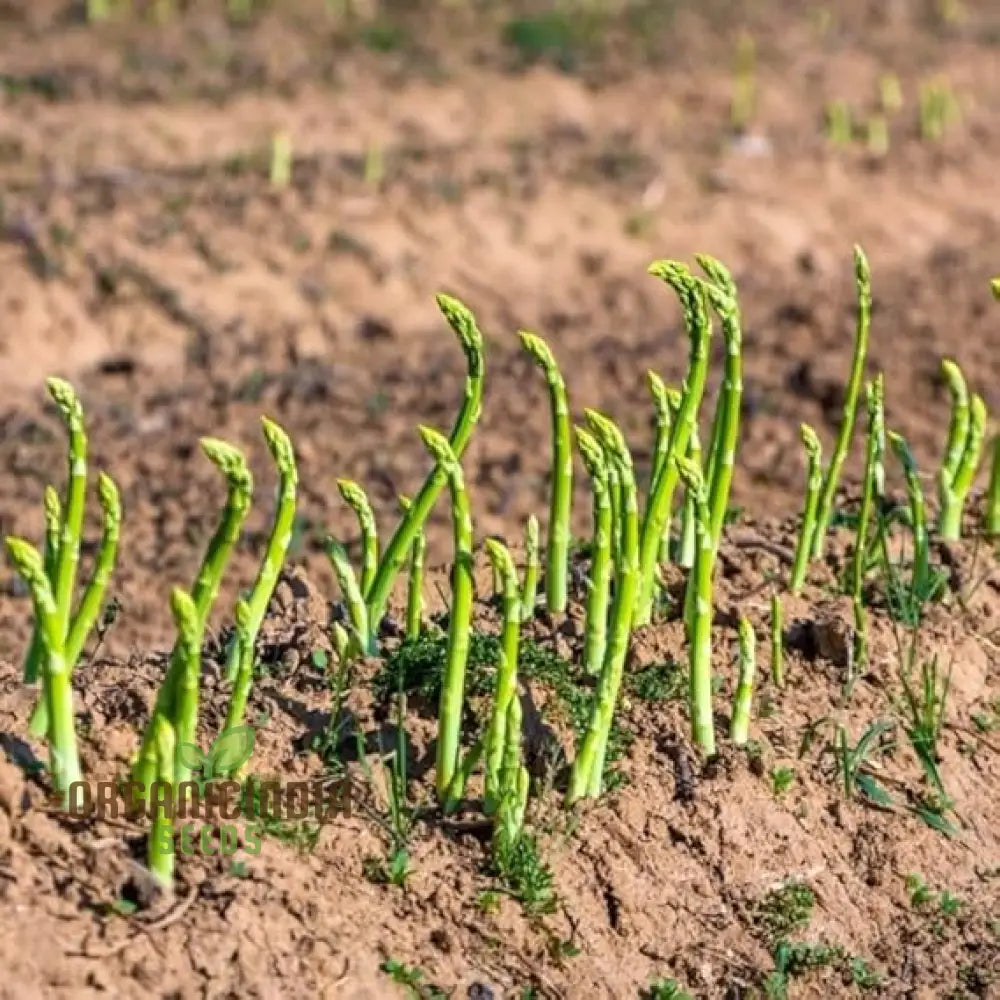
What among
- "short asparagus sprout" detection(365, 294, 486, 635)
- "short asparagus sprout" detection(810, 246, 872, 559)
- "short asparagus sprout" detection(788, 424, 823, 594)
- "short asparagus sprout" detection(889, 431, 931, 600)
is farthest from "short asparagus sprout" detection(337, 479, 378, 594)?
"short asparagus sprout" detection(889, 431, 931, 600)

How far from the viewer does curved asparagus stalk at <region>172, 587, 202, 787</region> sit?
3391 mm

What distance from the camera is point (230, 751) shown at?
381cm

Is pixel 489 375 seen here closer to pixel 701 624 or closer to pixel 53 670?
pixel 701 624

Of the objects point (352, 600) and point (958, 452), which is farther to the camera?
point (958, 452)

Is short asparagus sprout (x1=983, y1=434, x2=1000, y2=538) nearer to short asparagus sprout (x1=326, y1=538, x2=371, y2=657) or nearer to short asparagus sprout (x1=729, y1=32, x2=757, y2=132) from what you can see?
short asparagus sprout (x1=326, y1=538, x2=371, y2=657)

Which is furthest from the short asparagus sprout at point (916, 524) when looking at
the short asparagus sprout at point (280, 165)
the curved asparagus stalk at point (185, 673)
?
the short asparagus sprout at point (280, 165)

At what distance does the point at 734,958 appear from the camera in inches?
152

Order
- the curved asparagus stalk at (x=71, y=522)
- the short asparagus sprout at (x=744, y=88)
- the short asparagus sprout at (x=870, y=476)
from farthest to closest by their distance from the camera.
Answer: the short asparagus sprout at (x=744, y=88) → the short asparagus sprout at (x=870, y=476) → the curved asparagus stalk at (x=71, y=522)

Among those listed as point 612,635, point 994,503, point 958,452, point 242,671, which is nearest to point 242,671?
point 242,671

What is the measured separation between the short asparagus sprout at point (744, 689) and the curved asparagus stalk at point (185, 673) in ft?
3.89

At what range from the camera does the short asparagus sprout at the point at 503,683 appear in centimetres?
368

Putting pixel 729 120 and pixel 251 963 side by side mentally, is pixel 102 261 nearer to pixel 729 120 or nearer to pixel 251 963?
pixel 729 120

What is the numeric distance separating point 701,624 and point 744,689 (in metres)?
0.19

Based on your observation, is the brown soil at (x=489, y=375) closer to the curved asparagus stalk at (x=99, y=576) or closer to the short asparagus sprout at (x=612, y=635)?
the short asparagus sprout at (x=612, y=635)
